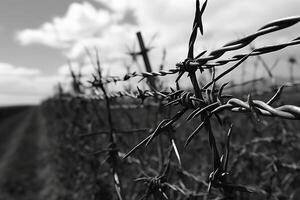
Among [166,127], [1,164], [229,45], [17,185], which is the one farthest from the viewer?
[1,164]

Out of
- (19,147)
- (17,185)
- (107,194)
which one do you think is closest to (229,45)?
(107,194)

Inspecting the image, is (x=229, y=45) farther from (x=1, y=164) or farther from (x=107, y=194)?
(x=1, y=164)

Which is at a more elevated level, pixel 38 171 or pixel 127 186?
pixel 127 186

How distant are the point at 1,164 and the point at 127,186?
8.47 metres

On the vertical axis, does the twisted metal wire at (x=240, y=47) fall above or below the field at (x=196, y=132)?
above

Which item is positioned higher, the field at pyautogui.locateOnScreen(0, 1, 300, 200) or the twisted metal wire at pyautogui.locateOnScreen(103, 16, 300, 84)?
the twisted metal wire at pyautogui.locateOnScreen(103, 16, 300, 84)

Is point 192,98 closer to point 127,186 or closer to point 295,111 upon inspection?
point 295,111

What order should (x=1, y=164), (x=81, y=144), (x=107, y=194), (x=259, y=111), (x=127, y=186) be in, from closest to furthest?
1. (x=259, y=111)
2. (x=107, y=194)
3. (x=127, y=186)
4. (x=81, y=144)
5. (x=1, y=164)

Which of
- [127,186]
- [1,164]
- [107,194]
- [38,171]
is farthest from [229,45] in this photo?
[1,164]

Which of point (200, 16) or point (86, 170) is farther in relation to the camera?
point (86, 170)

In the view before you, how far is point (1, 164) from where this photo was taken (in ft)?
35.0

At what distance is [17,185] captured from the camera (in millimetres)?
7258

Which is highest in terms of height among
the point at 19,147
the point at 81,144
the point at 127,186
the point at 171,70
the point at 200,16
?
the point at 200,16

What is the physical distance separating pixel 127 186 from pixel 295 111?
10.3 feet
